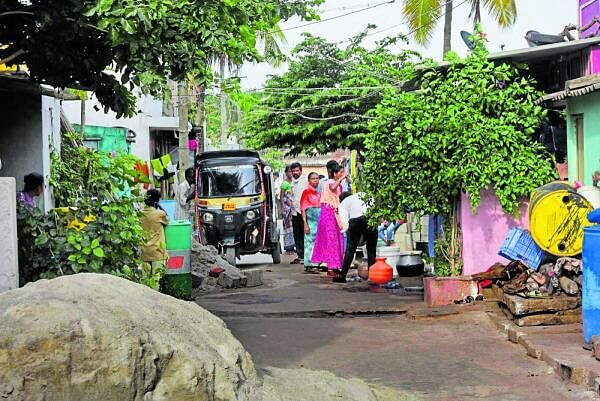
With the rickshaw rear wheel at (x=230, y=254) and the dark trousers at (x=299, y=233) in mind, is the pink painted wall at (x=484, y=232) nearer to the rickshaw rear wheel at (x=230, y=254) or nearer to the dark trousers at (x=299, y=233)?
the rickshaw rear wheel at (x=230, y=254)

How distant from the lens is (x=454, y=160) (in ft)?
40.6

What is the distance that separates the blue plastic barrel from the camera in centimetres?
841

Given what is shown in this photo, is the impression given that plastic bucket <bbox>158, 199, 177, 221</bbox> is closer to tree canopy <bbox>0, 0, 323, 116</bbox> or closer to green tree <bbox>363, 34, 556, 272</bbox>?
green tree <bbox>363, 34, 556, 272</bbox>

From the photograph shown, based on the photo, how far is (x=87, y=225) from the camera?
871 centimetres

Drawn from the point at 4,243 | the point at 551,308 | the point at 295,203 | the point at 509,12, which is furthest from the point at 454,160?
the point at 509,12

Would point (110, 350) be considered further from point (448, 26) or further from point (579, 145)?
point (448, 26)

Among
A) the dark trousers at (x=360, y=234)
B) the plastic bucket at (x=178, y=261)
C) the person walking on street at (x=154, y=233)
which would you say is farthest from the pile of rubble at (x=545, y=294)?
the dark trousers at (x=360, y=234)

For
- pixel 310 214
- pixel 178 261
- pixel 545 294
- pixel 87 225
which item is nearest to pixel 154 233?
pixel 178 261

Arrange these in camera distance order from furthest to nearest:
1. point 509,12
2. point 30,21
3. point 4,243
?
1. point 509,12
2. point 30,21
3. point 4,243

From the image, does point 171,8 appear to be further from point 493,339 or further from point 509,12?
point 509,12

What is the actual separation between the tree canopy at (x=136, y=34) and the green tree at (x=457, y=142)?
408cm

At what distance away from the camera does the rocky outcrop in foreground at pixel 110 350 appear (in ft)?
13.9

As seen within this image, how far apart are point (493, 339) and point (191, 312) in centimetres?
562

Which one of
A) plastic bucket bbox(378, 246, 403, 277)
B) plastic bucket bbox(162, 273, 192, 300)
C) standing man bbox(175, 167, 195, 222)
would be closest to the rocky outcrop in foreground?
plastic bucket bbox(162, 273, 192, 300)
